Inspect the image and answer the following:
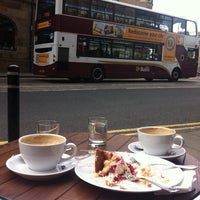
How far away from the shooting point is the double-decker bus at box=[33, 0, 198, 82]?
15.0m

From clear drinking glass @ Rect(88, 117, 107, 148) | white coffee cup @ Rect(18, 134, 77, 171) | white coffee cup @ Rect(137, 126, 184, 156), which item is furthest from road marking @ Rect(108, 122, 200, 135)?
white coffee cup @ Rect(18, 134, 77, 171)

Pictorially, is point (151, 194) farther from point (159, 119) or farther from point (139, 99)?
point (139, 99)

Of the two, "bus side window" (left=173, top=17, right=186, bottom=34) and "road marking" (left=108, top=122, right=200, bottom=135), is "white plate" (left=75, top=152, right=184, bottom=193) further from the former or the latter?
"bus side window" (left=173, top=17, right=186, bottom=34)

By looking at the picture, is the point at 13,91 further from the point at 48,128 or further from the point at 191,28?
the point at 191,28

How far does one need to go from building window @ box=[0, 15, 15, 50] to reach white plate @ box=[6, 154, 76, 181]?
20.2 m

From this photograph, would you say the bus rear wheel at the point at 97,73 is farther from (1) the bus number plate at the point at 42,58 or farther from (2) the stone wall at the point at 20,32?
(2) the stone wall at the point at 20,32

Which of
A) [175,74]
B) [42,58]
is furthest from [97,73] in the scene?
[175,74]

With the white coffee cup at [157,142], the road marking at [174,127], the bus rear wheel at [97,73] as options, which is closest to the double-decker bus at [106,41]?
the bus rear wheel at [97,73]

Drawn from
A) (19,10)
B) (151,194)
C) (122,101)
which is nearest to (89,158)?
(151,194)

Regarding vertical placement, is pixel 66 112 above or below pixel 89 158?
below

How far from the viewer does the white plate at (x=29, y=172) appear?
4.36 ft

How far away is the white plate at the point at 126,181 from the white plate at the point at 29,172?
0.06 meters

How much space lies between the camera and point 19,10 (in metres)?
21.3

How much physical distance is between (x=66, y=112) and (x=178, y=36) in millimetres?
14388
